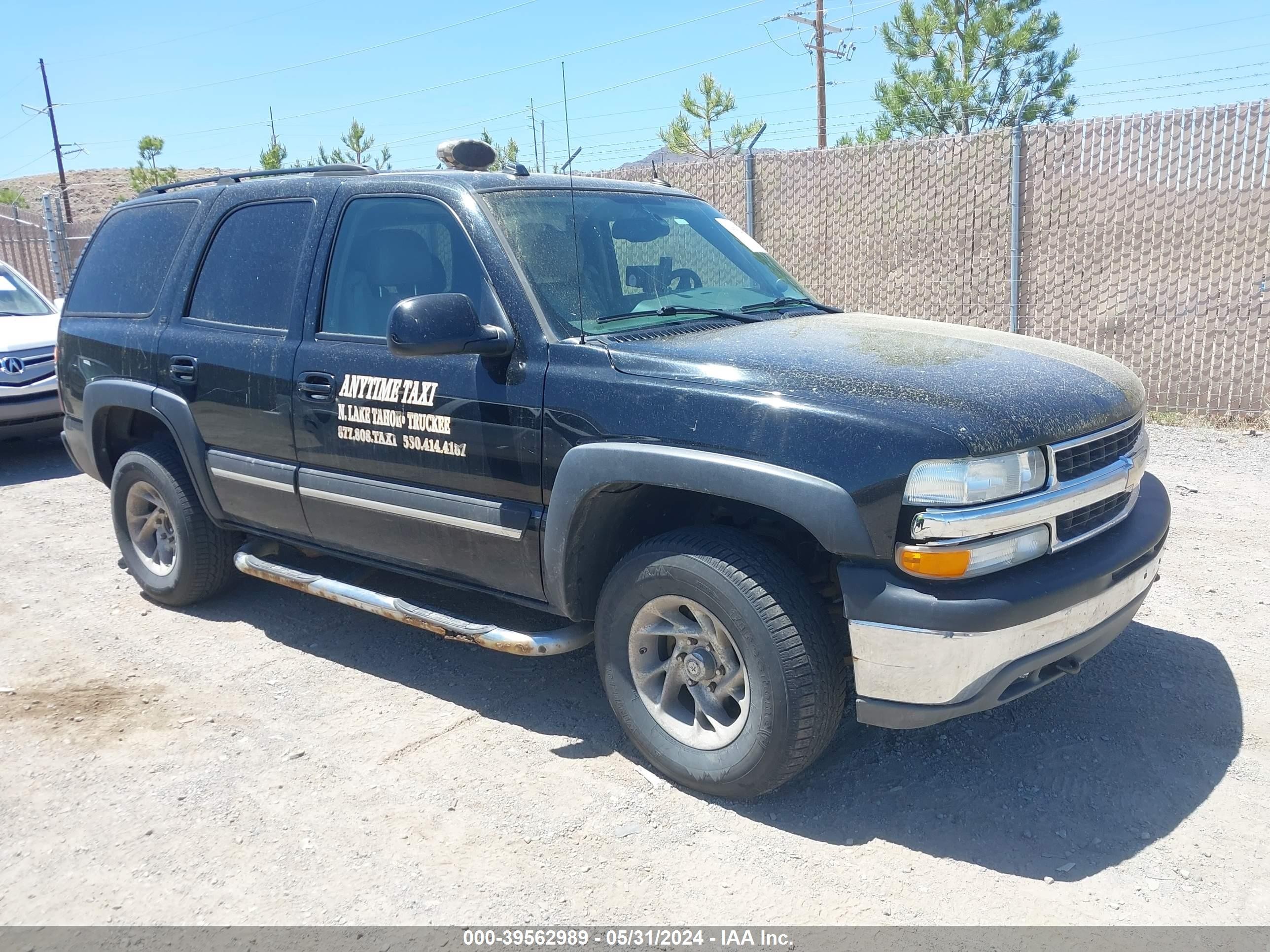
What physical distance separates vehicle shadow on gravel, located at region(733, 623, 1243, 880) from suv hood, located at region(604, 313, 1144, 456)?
1.15 m

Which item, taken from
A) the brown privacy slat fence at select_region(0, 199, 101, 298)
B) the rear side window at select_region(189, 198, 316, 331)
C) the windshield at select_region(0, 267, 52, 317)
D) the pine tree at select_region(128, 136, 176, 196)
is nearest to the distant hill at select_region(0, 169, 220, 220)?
the pine tree at select_region(128, 136, 176, 196)

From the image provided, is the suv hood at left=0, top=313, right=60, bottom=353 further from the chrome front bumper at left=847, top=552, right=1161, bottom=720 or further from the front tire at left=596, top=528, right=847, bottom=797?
the chrome front bumper at left=847, top=552, right=1161, bottom=720

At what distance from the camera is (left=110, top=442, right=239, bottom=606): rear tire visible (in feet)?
16.4

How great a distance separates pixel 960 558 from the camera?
2820 millimetres

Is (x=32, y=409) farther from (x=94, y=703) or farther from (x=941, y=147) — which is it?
(x=941, y=147)

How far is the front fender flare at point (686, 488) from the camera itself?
286cm

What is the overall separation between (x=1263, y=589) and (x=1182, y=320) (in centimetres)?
476

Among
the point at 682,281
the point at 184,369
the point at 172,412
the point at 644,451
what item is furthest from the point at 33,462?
the point at 644,451

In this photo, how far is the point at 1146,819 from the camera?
3.15 m

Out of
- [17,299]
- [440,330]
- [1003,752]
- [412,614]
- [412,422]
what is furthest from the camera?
[17,299]

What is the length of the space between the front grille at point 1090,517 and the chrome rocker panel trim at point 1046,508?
0.04 ft
